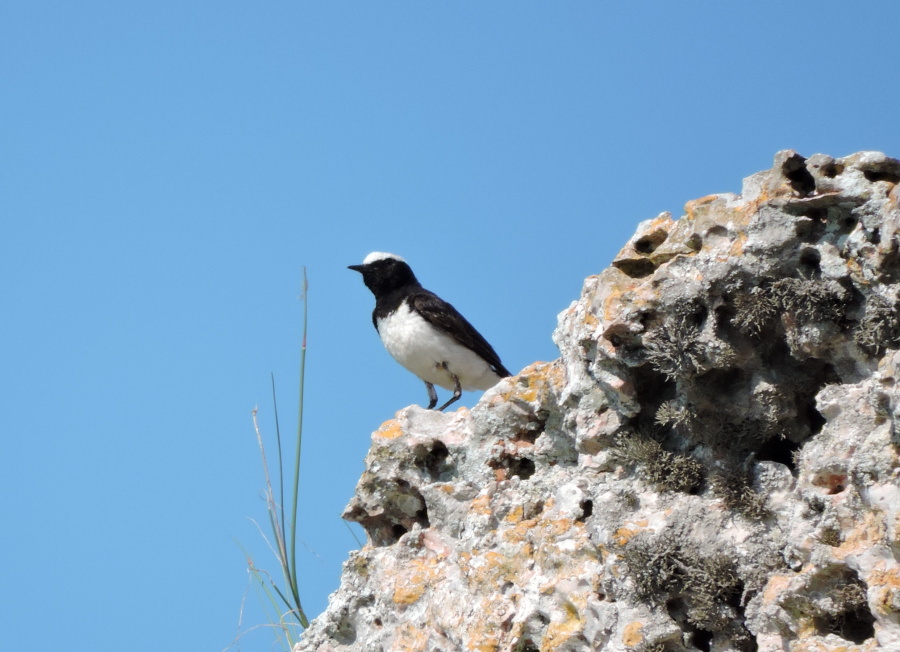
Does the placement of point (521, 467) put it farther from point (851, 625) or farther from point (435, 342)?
point (435, 342)

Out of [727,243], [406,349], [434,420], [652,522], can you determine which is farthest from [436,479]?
[406,349]

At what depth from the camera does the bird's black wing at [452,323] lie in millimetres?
10406

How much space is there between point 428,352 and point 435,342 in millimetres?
134

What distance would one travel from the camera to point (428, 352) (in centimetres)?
1039

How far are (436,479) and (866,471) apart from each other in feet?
9.04

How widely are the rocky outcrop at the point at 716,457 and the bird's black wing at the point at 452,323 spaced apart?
4.67 m

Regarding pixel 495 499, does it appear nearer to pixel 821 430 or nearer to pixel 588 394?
pixel 588 394

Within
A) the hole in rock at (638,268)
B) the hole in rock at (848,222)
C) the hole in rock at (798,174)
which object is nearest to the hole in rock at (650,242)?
the hole in rock at (638,268)

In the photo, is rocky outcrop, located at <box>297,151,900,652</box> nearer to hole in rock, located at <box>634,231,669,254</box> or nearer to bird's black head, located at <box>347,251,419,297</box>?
hole in rock, located at <box>634,231,669,254</box>

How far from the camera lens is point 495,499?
5.67m

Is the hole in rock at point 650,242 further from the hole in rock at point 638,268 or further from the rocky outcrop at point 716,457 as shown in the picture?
the hole in rock at point 638,268

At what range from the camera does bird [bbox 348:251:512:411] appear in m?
10.4

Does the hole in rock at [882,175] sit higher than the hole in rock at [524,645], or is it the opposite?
the hole in rock at [882,175]

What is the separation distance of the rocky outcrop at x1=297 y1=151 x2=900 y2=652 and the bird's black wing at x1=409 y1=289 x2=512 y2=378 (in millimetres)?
4672
